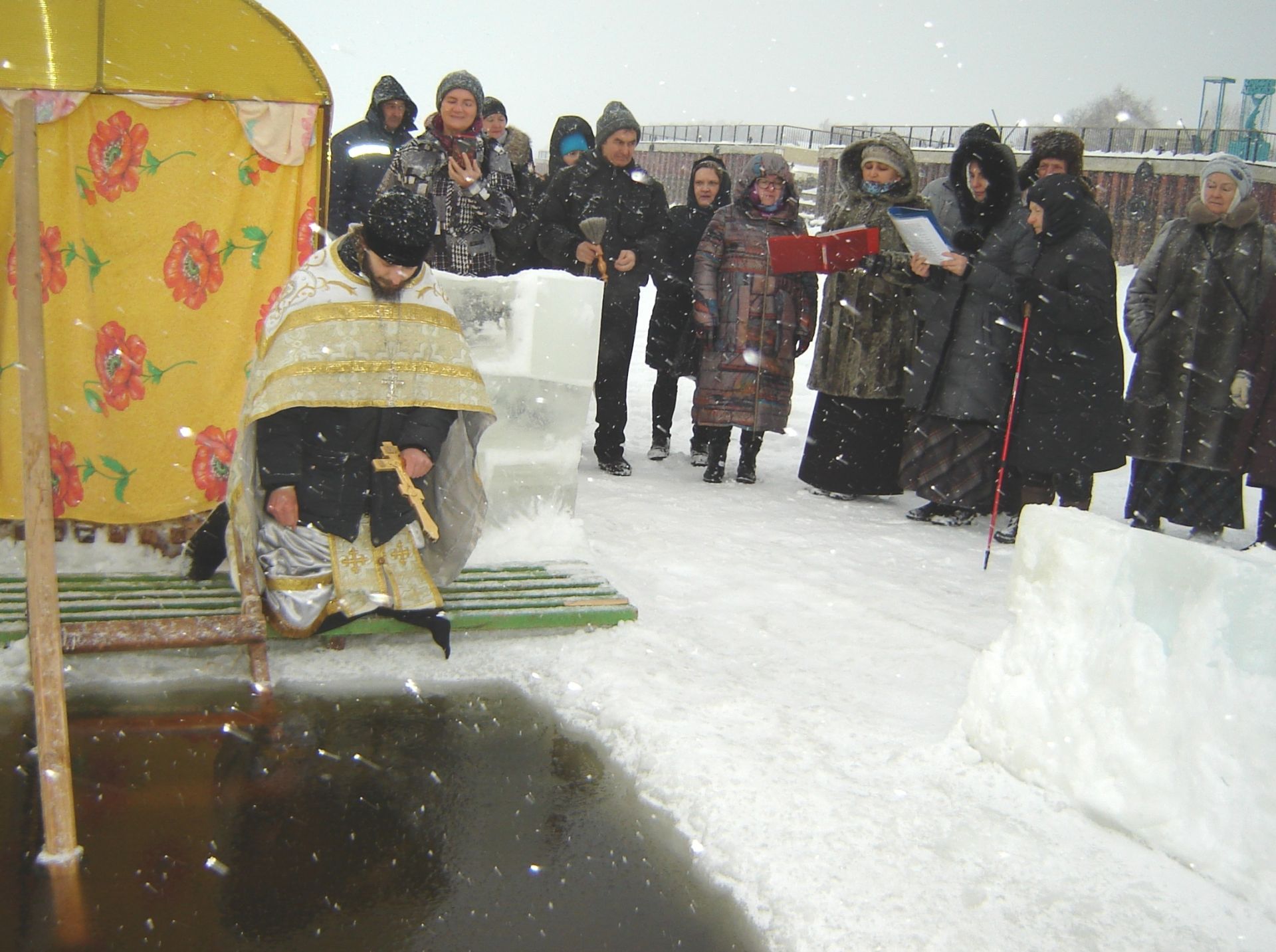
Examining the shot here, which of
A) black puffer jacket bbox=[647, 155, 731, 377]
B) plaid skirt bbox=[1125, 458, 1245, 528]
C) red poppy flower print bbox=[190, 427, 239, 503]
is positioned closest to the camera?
red poppy flower print bbox=[190, 427, 239, 503]

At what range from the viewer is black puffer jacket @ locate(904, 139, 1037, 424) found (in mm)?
5836

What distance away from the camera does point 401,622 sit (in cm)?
379

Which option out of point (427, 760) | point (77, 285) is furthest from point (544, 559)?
point (77, 285)

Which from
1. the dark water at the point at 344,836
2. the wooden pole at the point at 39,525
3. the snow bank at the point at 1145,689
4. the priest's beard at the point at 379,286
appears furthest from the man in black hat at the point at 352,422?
the snow bank at the point at 1145,689

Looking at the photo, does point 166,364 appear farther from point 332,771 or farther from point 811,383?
point 811,383

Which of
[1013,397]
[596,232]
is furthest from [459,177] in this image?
[1013,397]

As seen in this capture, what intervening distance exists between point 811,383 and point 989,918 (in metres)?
4.35

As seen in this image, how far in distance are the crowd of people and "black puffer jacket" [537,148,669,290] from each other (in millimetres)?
13

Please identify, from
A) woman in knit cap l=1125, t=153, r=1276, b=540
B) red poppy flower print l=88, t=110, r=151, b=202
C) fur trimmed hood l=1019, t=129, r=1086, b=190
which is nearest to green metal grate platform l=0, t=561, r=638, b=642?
red poppy flower print l=88, t=110, r=151, b=202

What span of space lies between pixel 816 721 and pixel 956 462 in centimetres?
300

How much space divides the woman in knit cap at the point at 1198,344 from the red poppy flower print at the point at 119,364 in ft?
16.8

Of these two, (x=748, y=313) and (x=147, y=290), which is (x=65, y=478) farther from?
(x=748, y=313)

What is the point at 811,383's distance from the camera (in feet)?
21.6

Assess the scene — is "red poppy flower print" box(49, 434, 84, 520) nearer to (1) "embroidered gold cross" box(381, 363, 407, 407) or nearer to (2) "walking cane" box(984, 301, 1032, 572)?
(1) "embroidered gold cross" box(381, 363, 407, 407)
